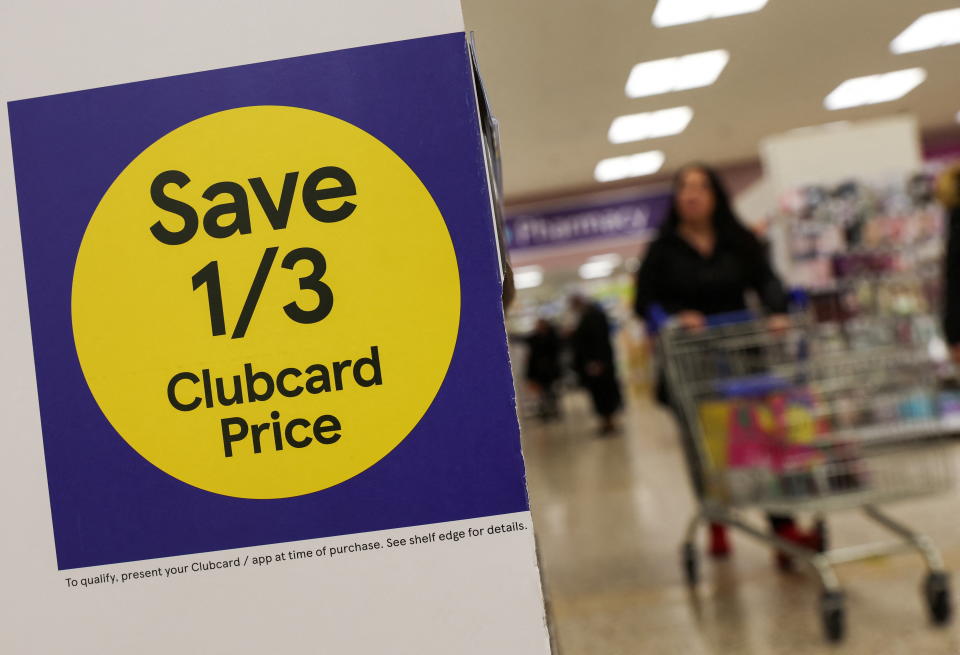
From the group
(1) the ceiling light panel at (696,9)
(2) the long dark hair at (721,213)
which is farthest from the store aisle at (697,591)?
(1) the ceiling light panel at (696,9)

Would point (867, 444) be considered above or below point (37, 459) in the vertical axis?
below

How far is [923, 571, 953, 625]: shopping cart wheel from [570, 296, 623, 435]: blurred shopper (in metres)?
6.84

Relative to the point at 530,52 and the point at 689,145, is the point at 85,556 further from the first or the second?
the point at 689,145

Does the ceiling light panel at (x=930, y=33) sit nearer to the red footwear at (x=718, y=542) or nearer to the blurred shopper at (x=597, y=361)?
the blurred shopper at (x=597, y=361)

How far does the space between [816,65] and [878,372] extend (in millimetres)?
6088

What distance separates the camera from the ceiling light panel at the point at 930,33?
285 inches

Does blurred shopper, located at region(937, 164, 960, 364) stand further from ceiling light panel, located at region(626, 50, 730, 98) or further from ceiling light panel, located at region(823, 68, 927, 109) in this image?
ceiling light panel, located at region(823, 68, 927, 109)

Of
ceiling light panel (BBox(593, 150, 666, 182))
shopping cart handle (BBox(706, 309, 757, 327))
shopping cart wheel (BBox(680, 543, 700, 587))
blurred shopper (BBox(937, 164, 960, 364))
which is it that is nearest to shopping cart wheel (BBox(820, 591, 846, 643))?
shopping cart wheel (BBox(680, 543, 700, 587))

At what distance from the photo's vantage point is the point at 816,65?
8.05 m

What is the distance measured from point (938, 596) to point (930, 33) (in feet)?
22.4

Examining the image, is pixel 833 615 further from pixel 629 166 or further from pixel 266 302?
pixel 629 166

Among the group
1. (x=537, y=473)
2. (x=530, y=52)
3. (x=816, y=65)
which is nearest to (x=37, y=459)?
(x=537, y=473)

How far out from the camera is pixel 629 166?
11148mm

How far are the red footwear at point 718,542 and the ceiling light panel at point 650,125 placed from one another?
613 cm
